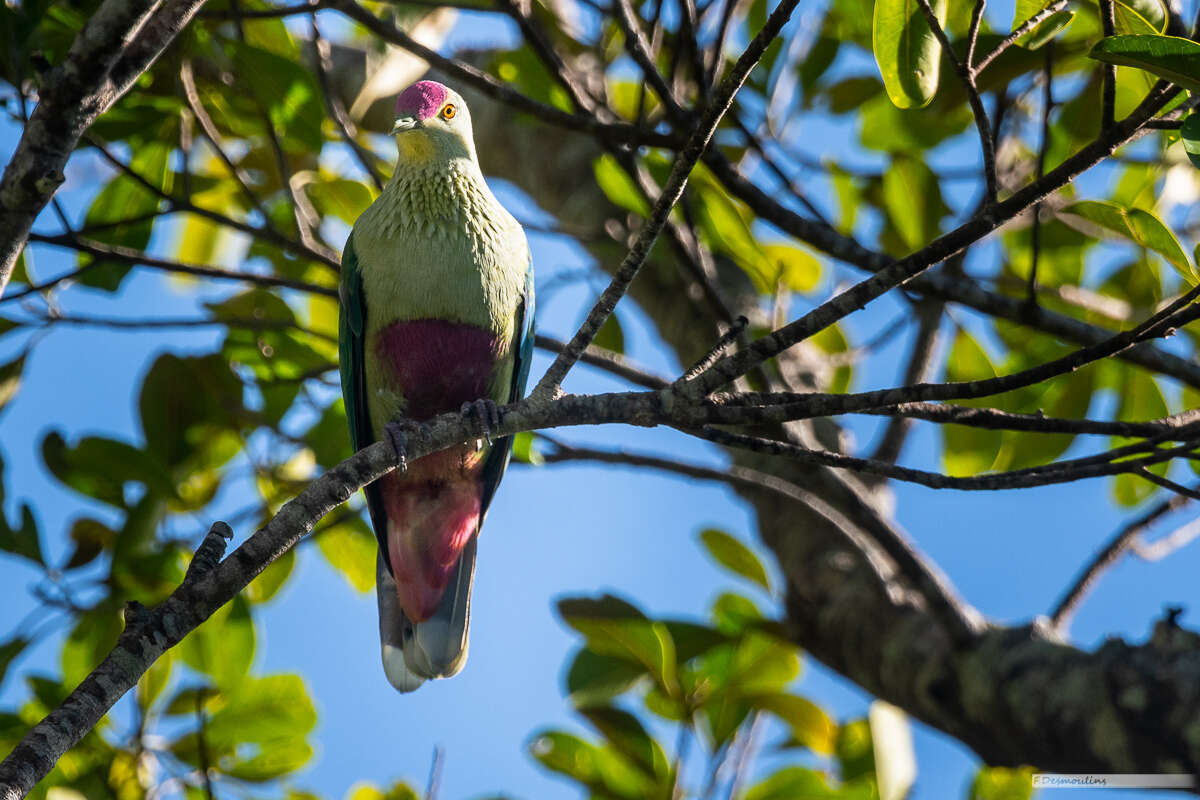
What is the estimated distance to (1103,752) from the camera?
283 cm

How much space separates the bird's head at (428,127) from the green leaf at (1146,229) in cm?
191

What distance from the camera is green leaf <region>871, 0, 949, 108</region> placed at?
8.79ft

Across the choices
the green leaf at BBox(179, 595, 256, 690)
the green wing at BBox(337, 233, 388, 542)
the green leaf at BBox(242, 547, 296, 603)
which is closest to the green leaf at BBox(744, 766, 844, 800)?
the green wing at BBox(337, 233, 388, 542)

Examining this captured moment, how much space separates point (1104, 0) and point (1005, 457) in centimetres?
202

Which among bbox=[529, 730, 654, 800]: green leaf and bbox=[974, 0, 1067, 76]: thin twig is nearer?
bbox=[974, 0, 1067, 76]: thin twig

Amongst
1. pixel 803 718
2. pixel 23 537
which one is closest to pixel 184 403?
pixel 23 537

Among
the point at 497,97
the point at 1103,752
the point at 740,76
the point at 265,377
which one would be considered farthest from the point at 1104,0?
the point at 265,377

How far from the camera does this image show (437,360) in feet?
10.6

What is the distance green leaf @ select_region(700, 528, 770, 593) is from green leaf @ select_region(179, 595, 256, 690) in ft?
5.44

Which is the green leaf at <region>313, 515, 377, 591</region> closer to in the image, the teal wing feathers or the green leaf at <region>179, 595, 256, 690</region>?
the green leaf at <region>179, 595, 256, 690</region>

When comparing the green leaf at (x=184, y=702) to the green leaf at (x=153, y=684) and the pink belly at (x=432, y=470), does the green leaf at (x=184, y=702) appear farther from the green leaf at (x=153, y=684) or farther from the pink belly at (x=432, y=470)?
the pink belly at (x=432, y=470)

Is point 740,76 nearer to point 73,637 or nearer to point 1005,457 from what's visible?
point 1005,457

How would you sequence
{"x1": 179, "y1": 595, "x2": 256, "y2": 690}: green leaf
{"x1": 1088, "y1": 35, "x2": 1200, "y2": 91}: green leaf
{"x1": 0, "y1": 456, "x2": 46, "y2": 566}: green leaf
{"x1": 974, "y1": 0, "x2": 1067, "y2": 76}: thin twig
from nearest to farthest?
1. {"x1": 1088, "y1": 35, "x2": 1200, "y2": 91}: green leaf
2. {"x1": 974, "y1": 0, "x2": 1067, "y2": 76}: thin twig
3. {"x1": 0, "y1": 456, "x2": 46, "y2": 566}: green leaf
4. {"x1": 179, "y1": 595, "x2": 256, "y2": 690}: green leaf

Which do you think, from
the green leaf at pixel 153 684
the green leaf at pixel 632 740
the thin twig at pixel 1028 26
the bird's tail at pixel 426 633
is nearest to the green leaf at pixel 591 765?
the green leaf at pixel 632 740
